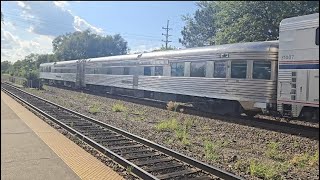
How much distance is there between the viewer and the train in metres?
11.0

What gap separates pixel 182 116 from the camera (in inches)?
632

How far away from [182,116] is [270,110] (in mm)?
4181

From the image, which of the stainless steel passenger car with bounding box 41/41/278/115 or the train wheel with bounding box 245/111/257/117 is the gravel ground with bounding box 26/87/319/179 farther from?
the train wheel with bounding box 245/111/257/117

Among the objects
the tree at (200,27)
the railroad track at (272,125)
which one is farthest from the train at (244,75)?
the tree at (200,27)

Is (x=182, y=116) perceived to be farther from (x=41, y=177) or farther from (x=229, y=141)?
(x=41, y=177)

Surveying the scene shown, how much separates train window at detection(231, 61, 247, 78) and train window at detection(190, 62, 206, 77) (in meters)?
1.76

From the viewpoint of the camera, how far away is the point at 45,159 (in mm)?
7422

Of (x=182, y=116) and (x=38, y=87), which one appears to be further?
(x=38, y=87)

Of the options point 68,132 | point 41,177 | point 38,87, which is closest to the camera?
point 41,177

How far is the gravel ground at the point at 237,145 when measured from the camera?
7.57 m

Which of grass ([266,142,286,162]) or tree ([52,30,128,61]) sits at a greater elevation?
tree ([52,30,128,61])

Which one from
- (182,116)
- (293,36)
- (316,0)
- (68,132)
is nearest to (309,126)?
(293,36)

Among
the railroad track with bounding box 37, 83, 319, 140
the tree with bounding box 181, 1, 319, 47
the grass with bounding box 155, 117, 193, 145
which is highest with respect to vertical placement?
the tree with bounding box 181, 1, 319, 47

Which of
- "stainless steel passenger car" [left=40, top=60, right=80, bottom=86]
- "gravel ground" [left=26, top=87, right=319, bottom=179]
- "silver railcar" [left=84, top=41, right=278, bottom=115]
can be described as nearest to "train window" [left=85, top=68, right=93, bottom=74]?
"stainless steel passenger car" [left=40, top=60, right=80, bottom=86]
